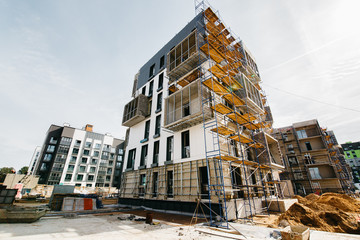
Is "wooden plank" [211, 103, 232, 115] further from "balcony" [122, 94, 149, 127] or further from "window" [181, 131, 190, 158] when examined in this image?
"balcony" [122, 94, 149, 127]

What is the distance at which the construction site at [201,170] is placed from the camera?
24.2ft

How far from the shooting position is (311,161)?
1326 inches

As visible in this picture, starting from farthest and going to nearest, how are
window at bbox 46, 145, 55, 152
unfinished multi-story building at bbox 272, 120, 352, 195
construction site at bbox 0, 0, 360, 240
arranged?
window at bbox 46, 145, 55, 152 → unfinished multi-story building at bbox 272, 120, 352, 195 → construction site at bbox 0, 0, 360, 240

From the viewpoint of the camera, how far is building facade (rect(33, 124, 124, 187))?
47.8 m

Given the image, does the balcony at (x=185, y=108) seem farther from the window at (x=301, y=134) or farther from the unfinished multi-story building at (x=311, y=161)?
the window at (x=301, y=134)

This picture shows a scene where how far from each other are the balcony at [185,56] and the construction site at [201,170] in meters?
0.10

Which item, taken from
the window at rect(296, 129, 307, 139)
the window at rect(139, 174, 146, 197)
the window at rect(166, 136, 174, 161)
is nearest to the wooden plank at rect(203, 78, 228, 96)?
the window at rect(166, 136, 174, 161)

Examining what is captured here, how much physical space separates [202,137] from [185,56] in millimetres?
9758

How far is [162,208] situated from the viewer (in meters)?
14.3

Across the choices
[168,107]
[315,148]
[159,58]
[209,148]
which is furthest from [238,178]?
[315,148]

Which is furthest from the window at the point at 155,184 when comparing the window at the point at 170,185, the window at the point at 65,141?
the window at the point at 65,141

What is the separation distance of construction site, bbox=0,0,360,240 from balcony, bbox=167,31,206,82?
104mm

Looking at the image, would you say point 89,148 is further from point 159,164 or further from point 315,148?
point 315,148

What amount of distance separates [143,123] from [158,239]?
17.0 m
